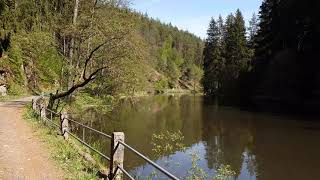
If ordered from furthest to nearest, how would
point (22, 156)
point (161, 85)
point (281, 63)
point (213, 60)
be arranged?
point (161, 85) < point (213, 60) < point (281, 63) < point (22, 156)

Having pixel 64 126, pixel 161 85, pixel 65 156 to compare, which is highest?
pixel 161 85

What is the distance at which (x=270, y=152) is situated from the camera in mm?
23312

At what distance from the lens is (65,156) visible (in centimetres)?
1329

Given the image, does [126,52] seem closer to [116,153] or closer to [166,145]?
[166,145]

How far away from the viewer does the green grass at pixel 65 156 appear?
37.3 ft

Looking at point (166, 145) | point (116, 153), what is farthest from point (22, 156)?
point (166, 145)

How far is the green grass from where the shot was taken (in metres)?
11.4

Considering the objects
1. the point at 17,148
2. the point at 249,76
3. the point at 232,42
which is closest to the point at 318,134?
the point at 17,148

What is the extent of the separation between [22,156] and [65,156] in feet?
4.17

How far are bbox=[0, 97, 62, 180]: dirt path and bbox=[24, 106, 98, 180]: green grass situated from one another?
239 millimetres

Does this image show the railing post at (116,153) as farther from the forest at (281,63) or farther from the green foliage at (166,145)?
the forest at (281,63)

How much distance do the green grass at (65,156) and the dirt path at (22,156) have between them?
239 millimetres

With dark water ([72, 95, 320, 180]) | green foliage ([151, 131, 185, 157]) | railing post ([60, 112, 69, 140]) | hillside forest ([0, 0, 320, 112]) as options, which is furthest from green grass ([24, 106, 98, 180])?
hillside forest ([0, 0, 320, 112])

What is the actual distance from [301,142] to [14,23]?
99.0 feet
